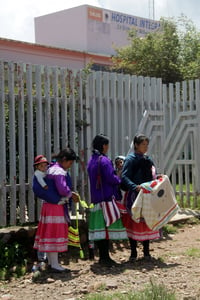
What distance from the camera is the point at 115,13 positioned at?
24.5 meters

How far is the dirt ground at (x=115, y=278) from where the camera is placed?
4.74 metres

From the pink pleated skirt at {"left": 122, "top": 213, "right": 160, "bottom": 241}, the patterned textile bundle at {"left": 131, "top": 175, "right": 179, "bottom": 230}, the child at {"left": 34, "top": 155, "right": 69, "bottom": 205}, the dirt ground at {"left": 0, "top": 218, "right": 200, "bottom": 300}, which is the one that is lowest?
the dirt ground at {"left": 0, "top": 218, "right": 200, "bottom": 300}

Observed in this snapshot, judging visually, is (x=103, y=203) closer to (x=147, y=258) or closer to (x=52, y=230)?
(x=52, y=230)

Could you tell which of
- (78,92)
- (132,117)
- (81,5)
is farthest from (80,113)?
(81,5)

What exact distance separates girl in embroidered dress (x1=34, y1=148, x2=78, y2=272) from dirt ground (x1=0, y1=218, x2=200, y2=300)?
0.28 m

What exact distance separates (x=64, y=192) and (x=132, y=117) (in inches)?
121

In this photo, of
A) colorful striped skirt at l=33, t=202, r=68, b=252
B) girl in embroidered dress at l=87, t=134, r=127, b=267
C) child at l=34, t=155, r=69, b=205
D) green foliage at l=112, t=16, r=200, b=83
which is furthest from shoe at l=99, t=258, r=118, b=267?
green foliage at l=112, t=16, r=200, b=83

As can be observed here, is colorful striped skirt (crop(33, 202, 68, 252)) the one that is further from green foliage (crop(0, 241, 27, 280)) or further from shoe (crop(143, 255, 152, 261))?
shoe (crop(143, 255, 152, 261))

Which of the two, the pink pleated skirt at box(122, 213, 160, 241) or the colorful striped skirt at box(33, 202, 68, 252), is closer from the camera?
the colorful striped skirt at box(33, 202, 68, 252)

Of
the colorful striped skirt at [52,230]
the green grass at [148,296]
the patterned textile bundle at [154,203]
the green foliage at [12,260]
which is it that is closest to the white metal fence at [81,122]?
the green foliage at [12,260]

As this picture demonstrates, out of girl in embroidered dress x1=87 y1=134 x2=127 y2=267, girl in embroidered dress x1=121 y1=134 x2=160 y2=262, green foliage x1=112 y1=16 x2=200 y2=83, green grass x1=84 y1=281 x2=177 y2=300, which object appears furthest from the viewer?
green foliage x1=112 y1=16 x2=200 y2=83

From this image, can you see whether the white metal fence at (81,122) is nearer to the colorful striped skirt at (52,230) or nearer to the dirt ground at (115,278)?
the colorful striped skirt at (52,230)

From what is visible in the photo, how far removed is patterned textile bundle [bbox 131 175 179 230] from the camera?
5766mm

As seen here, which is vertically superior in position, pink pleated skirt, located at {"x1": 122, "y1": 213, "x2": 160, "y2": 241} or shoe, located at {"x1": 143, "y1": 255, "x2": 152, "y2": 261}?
→ pink pleated skirt, located at {"x1": 122, "y1": 213, "x2": 160, "y2": 241}
